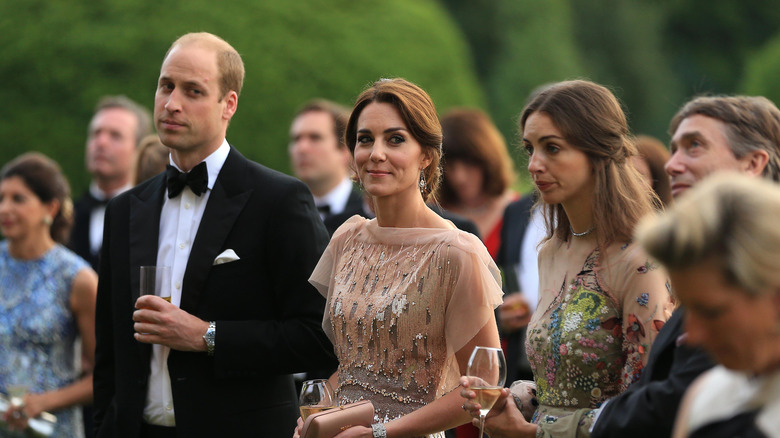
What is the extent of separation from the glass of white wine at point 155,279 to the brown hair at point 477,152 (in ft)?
11.7

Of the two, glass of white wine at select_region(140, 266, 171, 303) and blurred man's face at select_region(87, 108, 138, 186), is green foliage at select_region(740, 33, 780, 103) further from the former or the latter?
glass of white wine at select_region(140, 266, 171, 303)

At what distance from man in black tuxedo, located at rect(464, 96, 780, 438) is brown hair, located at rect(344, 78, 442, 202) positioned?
37.9 inches

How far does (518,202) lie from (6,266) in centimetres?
348

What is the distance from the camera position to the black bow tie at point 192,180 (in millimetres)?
4574

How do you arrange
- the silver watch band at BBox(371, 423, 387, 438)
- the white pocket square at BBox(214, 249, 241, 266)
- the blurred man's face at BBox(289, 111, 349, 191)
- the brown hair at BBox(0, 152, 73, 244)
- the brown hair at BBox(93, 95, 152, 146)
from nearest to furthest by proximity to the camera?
the silver watch band at BBox(371, 423, 387, 438) < the white pocket square at BBox(214, 249, 241, 266) < the brown hair at BBox(0, 152, 73, 244) < the blurred man's face at BBox(289, 111, 349, 191) < the brown hair at BBox(93, 95, 152, 146)

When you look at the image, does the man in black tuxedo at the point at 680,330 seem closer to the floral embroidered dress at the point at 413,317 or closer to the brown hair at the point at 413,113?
the floral embroidered dress at the point at 413,317

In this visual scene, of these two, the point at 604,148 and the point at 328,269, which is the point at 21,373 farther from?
the point at 604,148

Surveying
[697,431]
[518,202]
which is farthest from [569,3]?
[697,431]

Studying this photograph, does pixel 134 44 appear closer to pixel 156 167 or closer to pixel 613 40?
pixel 156 167

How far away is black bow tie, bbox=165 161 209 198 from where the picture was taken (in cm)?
457

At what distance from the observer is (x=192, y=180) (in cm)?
458

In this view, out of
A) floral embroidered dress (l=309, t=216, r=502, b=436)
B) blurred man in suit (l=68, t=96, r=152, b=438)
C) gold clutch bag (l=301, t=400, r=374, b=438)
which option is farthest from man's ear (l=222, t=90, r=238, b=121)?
blurred man in suit (l=68, t=96, r=152, b=438)

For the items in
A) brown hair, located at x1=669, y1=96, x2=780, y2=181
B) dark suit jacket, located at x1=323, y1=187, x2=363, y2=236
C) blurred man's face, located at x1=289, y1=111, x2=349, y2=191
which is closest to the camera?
brown hair, located at x1=669, y1=96, x2=780, y2=181

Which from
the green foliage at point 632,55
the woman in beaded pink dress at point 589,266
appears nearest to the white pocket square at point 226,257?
the woman in beaded pink dress at point 589,266
